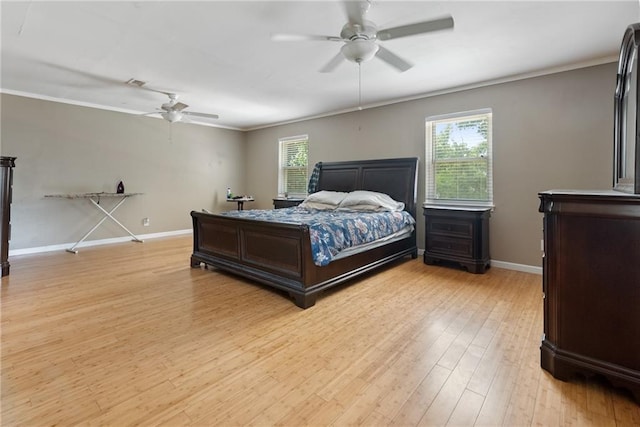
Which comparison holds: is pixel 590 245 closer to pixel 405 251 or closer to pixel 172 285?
pixel 405 251

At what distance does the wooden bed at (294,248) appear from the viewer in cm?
271

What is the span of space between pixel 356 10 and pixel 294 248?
187cm

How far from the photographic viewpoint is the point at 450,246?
12.5 ft

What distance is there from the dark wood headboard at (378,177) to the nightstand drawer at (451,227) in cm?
46

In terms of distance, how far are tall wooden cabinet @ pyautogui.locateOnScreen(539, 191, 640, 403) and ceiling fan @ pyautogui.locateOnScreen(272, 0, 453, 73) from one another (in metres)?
1.25

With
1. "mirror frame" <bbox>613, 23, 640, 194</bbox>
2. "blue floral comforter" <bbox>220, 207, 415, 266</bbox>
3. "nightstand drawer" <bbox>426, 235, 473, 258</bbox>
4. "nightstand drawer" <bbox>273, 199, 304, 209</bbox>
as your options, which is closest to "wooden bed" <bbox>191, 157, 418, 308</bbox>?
"blue floral comforter" <bbox>220, 207, 415, 266</bbox>

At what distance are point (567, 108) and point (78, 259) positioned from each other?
6.50 m

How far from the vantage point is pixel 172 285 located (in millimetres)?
3201

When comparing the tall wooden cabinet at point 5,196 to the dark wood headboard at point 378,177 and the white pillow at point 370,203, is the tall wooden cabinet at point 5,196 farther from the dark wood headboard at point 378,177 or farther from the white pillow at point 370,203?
the dark wood headboard at point 378,177

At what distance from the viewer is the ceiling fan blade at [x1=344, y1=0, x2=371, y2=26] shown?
184 centimetres

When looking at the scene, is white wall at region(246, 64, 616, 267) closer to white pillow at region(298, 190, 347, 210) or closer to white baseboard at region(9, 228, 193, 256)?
white pillow at region(298, 190, 347, 210)

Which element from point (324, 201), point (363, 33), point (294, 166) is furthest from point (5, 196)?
point (294, 166)

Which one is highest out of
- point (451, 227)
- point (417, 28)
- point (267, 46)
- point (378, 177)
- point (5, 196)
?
point (267, 46)

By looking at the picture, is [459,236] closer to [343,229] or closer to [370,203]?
[370,203]
